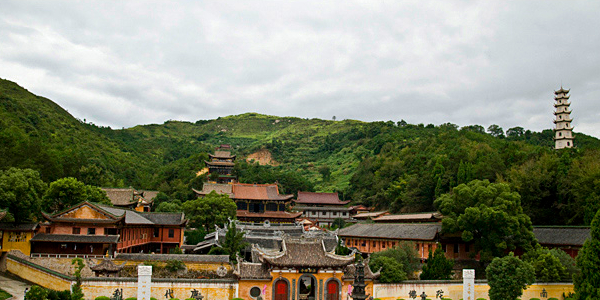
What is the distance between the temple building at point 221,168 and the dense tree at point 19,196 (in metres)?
39.0

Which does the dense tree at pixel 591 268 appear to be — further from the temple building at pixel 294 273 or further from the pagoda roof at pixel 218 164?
the pagoda roof at pixel 218 164

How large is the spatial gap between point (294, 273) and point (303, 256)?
40.9 inches

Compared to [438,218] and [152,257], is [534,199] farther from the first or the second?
[152,257]

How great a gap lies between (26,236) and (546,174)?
38686mm

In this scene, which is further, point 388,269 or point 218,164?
point 218,164

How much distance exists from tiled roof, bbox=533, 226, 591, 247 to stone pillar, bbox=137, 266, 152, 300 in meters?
26.9

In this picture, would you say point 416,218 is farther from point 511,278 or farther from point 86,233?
point 86,233

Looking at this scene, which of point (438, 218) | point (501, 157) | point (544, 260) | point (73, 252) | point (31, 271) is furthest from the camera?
point (501, 157)

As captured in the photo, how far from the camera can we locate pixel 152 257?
27453mm

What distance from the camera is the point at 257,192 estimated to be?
58.9 metres

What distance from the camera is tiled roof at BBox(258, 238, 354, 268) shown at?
→ 25.2 meters

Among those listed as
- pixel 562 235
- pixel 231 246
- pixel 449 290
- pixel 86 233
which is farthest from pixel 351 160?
pixel 86 233

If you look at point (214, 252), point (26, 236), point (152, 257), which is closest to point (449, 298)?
point (214, 252)

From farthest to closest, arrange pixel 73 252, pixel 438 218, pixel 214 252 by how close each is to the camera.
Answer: pixel 438 218
pixel 214 252
pixel 73 252
